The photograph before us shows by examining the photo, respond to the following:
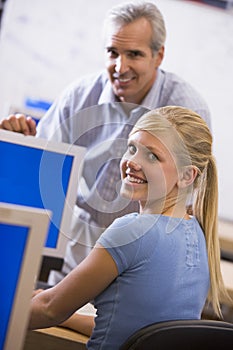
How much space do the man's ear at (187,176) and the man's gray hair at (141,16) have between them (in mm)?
707

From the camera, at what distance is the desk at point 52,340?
1465 mm

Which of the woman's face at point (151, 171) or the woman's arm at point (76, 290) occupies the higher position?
the woman's face at point (151, 171)

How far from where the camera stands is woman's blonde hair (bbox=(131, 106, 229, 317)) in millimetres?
1378

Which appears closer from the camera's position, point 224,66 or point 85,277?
point 85,277

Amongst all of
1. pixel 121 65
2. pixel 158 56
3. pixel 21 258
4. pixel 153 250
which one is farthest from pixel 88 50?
pixel 21 258

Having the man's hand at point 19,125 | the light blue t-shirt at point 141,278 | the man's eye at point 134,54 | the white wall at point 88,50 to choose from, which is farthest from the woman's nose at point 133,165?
the white wall at point 88,50

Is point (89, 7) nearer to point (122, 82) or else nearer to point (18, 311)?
point (122, 82)

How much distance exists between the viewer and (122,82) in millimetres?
1998

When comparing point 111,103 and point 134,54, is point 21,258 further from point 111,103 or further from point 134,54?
point 134,54

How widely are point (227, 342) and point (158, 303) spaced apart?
0.59ft

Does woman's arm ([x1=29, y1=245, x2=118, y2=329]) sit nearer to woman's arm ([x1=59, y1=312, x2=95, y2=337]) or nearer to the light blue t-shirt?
the light blue t-shirt

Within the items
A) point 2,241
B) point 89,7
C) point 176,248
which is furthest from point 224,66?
point 2,241

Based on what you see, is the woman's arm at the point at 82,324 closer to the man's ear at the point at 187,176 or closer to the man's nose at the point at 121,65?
the man's ear at the point at 187,176

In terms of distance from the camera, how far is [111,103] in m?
1.85
